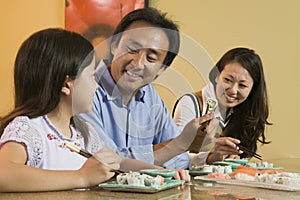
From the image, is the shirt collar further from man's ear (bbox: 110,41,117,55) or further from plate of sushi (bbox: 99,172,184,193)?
plate of sushi (bbox: 99,172,184,193)

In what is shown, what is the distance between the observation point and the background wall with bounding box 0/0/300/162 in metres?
2.70

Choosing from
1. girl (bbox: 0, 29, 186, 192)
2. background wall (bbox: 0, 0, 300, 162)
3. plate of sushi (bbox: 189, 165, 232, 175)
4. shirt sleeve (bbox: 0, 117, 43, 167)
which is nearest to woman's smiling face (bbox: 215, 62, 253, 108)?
background wall (bbox: 0, 0, 300, 162)

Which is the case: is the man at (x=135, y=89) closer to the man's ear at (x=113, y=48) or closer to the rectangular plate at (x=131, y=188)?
the man's ear at (x=113, y=48)

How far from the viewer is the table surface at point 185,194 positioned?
0.98 metres

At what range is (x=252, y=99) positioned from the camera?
230 centimetres

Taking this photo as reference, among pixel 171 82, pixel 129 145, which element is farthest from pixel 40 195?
pixel 171 82

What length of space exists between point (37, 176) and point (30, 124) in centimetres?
21

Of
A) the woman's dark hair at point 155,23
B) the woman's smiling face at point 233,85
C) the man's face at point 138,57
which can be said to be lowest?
the woman's smiling face at point 233,85

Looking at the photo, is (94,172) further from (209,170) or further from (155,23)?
(155,23)


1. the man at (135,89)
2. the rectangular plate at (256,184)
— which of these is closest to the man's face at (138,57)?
the man at (135,89)

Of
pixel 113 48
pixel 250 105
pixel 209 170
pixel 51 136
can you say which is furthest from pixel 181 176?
pixel 250 105

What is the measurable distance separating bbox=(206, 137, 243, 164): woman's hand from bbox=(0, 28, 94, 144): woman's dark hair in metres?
0.65

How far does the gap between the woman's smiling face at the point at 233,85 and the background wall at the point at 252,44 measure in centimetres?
39

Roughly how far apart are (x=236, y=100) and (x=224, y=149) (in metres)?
0.51
